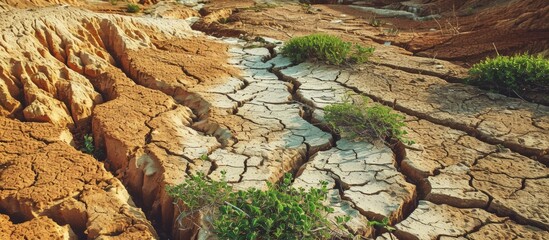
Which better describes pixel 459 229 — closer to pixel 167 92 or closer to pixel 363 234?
pixel 363 234

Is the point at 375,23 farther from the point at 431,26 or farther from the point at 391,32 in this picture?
the point at 431,26

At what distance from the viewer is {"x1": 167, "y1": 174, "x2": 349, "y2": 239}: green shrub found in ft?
8.06

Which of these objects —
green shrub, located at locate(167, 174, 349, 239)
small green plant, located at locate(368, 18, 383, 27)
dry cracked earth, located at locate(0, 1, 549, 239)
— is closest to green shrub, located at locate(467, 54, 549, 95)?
dry cracked earth, located at locate(0, 1, 549, 239)

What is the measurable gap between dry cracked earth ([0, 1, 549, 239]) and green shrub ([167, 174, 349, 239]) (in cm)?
21

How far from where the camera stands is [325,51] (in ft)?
18.2

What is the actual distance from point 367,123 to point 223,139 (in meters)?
1.26

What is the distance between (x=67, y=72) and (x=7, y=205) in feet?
6.11

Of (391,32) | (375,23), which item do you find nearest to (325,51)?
(391,32)

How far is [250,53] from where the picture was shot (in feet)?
20.2

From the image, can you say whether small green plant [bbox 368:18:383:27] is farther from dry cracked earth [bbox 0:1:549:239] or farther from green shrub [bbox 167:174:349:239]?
green shrub [bbox 167:174:349:239]

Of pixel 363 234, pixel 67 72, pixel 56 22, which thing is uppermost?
pixel 56 22

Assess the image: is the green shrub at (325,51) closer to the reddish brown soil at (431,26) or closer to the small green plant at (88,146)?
the reddish brown soil at (431,26)

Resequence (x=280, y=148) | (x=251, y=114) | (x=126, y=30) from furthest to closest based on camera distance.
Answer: (x=126, y=30), (x=251, y=114), (x=280, y=148)

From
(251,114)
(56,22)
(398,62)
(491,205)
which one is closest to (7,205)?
(251,114)
